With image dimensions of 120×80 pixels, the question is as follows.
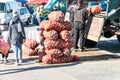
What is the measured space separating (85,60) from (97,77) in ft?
8.51

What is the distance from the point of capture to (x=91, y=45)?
1652cm

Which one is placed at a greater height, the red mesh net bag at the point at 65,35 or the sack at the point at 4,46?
the red mesh net bag at the point at 65,35

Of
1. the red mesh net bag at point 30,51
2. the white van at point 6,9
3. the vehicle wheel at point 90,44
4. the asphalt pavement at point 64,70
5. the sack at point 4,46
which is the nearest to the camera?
the asphalt pavement at point 64,70

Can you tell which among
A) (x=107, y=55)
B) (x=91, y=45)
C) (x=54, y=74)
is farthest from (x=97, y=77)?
(x=91, y=45)

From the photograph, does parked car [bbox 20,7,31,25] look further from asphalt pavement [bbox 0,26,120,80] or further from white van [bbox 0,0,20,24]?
asphalt pavement [bbox 0,26,120,80]

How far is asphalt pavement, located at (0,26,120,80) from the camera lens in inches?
419

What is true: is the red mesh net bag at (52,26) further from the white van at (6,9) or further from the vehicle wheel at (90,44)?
the white van at (6,9)

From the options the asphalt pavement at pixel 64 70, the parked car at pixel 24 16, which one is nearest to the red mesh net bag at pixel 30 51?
the asphalt pavement at pixel 64 70

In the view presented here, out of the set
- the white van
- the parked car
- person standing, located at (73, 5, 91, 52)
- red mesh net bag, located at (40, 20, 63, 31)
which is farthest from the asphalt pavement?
the parked car

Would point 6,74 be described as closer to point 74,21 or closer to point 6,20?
point 74,21

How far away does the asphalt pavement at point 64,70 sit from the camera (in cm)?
1065

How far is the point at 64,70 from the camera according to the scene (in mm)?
11570

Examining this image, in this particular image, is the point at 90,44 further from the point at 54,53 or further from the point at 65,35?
the point at 54,53

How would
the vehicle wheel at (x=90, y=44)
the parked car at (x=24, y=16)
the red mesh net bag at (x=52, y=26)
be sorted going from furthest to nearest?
the parked car at (x=24, y=16)
the vehicle wheel at (x=90, y=44)
the red mesh net bag at (x=52, y=26)
